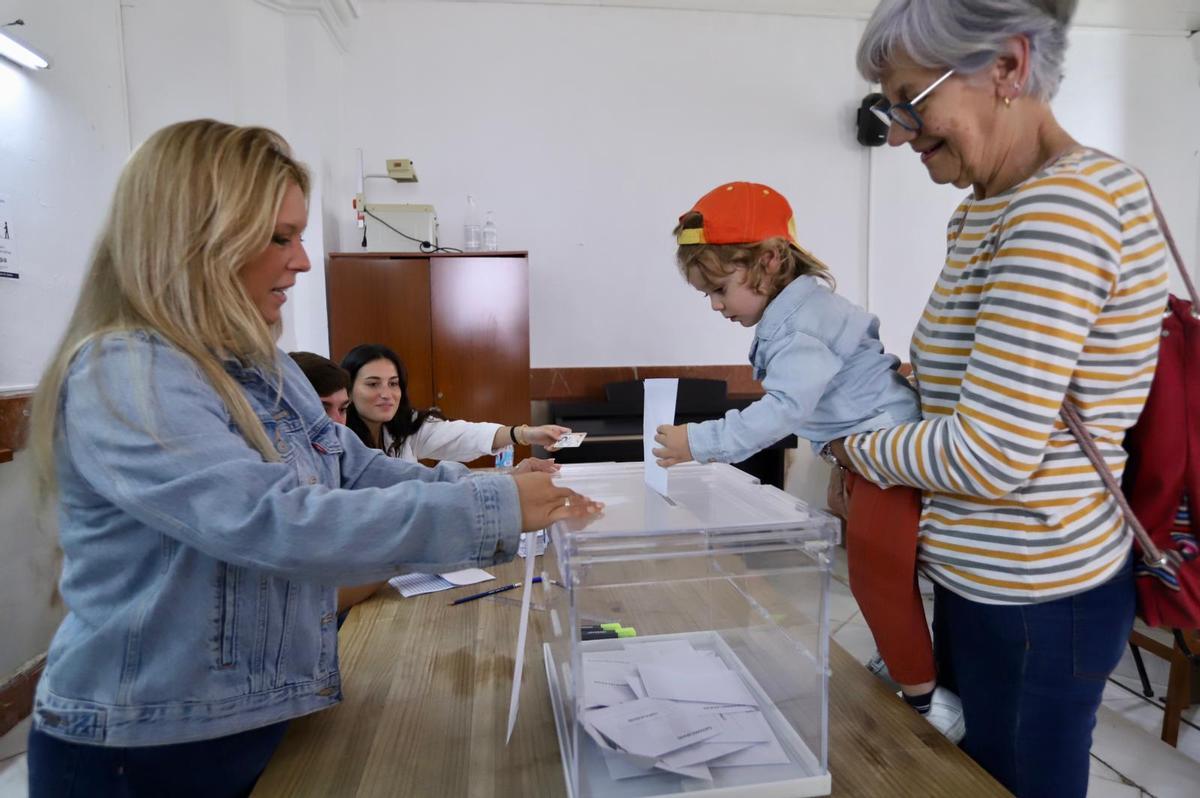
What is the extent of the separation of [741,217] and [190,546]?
109 cm

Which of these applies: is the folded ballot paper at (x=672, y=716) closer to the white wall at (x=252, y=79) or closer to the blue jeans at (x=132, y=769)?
the blue jeans at (x=132, y=769)

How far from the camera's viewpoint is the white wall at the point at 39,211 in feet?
8.02

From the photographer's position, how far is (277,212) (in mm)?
878

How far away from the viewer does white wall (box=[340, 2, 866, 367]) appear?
424 centimetres

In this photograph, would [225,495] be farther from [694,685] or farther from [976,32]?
[976,32]

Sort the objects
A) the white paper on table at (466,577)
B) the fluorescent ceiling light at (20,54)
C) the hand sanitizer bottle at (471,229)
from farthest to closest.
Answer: the hand sanitizer bottle at (471,229)
the fluorescent ceiling light at (20,54)
the white paper on table at (466,577)

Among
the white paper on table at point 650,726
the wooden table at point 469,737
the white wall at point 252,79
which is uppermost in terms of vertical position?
the white wall at point 252,79

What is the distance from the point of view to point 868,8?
14.6ft

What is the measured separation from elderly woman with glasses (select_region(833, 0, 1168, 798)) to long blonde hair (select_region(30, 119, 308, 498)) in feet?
2.74

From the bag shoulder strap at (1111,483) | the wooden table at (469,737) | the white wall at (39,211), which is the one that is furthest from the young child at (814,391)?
the white wall at (39,211)

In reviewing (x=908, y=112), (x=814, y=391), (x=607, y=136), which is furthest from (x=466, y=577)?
(x=607, y=136)

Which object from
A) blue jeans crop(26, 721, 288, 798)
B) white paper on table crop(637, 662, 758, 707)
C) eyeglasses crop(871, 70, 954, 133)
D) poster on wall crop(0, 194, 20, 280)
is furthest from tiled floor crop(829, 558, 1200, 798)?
poster on wall crop(0, 194, 20, 280)

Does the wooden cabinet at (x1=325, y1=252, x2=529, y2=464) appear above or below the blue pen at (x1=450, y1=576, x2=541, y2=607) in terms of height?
above

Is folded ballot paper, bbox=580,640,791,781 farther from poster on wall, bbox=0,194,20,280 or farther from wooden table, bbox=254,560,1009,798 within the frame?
poster on wall, bbox=0,194,20,280
